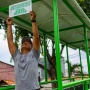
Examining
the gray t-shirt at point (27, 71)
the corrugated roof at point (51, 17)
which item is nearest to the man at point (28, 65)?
the gray t-shirt at point (27, 71)

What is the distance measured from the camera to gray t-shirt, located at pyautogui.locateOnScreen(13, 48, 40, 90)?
2754mm

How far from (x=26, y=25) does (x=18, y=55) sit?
3.04m

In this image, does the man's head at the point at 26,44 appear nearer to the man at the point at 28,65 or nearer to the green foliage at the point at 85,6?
the man at the point at 28,65

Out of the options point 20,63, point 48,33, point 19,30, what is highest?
point 19,30

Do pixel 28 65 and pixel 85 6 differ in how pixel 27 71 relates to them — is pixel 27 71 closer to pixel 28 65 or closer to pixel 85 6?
pixel 28 65

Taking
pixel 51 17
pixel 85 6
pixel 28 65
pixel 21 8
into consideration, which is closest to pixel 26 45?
pixel 28 65

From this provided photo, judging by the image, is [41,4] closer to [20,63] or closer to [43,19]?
[43,19]

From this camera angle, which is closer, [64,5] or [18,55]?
[18,55]

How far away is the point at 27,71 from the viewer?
2.78m

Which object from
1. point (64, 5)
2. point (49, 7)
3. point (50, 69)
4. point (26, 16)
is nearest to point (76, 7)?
point (64, 5)

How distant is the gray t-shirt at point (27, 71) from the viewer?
275 cm

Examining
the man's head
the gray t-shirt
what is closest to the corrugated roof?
the man's head

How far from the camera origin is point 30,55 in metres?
2.84

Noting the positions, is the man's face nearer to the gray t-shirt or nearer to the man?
the man
